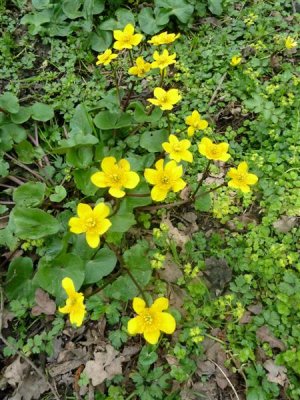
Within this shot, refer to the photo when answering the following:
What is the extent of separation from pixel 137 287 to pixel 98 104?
1416mm

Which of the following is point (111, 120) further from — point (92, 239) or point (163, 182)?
point (92, 239)

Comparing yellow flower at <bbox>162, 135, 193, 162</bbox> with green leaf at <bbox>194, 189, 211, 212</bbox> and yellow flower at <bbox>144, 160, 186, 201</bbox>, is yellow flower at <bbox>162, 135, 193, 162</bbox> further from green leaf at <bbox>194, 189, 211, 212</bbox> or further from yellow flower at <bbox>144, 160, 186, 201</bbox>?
green leaf at <bbox>194, 189, 211, 212</bbox>

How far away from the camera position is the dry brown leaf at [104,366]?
7.66 ft

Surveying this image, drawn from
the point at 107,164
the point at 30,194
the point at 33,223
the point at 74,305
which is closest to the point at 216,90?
the point at 107,164

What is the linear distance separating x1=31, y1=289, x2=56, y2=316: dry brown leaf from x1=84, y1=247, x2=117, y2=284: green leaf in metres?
0.23

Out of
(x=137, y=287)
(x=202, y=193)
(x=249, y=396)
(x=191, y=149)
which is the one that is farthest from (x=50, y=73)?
(x=249, y=396)

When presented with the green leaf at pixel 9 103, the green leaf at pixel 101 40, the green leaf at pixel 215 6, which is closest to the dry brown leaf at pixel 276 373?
the green leaf at pixel 9 103

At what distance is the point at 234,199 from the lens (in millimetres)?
2953

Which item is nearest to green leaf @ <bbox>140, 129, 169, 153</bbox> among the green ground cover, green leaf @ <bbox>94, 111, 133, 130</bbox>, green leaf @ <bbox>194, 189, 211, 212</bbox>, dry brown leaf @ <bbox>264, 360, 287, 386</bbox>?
the green ground cover

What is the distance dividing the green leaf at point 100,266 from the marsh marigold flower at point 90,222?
43cm

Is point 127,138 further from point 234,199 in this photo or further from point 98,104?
point 234,199

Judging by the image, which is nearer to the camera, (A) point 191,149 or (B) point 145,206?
(B) point 145,206

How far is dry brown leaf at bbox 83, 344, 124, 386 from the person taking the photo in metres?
2.33

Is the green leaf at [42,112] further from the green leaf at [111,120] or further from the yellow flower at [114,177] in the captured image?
the yellow flower at [114,177]
